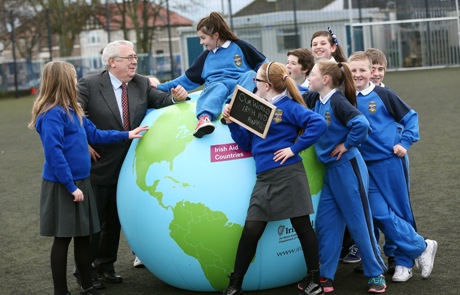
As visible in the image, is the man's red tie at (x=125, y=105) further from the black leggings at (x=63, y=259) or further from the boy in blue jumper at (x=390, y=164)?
the boy in blue jumper at (x=390, y=164)

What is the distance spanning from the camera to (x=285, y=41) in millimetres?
36281

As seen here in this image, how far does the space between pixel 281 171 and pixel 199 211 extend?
26.1 inches

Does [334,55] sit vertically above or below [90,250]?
above

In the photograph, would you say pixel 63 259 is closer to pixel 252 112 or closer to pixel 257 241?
pixel 257 241

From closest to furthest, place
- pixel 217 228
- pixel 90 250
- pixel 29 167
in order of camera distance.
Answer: pixel 217 228
pixel 90 250
pixel 29 167

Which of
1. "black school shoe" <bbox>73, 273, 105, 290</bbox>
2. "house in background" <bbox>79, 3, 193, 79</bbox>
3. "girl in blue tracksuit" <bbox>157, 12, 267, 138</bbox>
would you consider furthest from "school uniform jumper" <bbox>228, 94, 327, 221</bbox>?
"house in background" <bbox>79, 3, 193, 79</bbox>

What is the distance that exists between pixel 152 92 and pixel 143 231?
54.9 inches

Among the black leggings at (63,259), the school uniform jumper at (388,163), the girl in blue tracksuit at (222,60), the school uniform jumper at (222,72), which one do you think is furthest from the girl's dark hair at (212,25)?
the black leggings at (63,259)

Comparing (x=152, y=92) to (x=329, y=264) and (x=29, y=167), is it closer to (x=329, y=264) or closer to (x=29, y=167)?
(x=329, y=264)

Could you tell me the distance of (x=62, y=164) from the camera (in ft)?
17.9

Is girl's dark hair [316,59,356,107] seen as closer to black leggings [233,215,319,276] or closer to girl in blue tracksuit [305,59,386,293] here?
girl in blue tracksuit [305,59,386,293]

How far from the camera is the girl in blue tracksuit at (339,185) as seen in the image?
18.4 feet

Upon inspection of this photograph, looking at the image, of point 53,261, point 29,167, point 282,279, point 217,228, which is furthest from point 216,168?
point 29,167

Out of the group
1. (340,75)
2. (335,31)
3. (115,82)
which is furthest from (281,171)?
(335,31)
